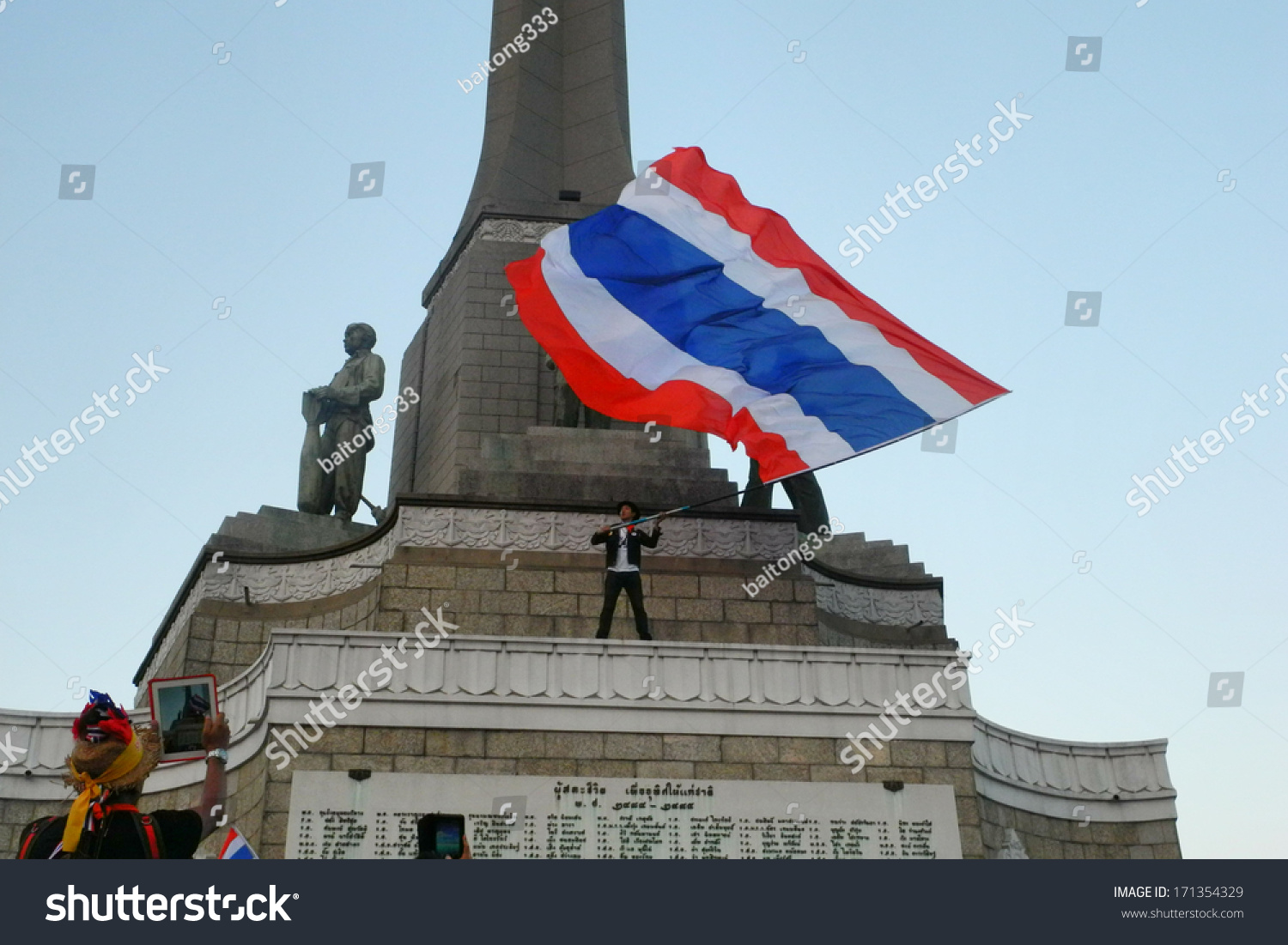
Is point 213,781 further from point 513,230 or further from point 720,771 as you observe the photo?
point 513,230

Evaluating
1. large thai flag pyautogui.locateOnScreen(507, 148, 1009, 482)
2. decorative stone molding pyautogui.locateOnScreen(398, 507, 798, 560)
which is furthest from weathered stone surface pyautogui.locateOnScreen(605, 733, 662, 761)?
decorative stone molding pyautogui.locateOnScreen(398, 507, 798, 560)

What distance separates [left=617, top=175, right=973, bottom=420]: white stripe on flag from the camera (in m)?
16.2

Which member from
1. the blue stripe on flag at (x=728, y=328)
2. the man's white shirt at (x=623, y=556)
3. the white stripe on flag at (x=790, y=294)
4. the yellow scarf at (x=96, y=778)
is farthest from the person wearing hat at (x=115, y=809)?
the white stripe on flag at (x=790, y=294)

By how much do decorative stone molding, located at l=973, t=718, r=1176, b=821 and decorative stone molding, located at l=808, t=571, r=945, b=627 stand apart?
3807 mm

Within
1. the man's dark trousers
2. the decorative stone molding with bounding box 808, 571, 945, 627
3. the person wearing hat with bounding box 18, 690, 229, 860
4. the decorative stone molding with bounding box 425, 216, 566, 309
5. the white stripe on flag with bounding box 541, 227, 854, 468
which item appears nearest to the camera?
the person wearing hat with bounding box 18, 690, 229, 860

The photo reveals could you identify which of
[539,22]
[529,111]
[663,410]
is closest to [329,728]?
[663,410]

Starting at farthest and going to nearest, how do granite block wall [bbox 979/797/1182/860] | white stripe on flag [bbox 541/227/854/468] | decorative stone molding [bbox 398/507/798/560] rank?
decorative stone molding [bbox 398/507/798/560], granite block wall [bbox 979/797/1182/860], white stripe on flag [bbox 541/227/854/468]

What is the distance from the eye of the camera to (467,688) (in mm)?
15258

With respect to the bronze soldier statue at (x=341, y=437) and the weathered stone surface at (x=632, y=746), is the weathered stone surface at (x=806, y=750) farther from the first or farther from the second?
the bronze soldier statue at (x=341, y=437)

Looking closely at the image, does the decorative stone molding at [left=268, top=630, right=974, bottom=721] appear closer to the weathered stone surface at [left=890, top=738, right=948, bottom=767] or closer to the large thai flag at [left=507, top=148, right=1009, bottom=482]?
the weathered stone surface at [left=890, top=738, right=948, bottom=767]
